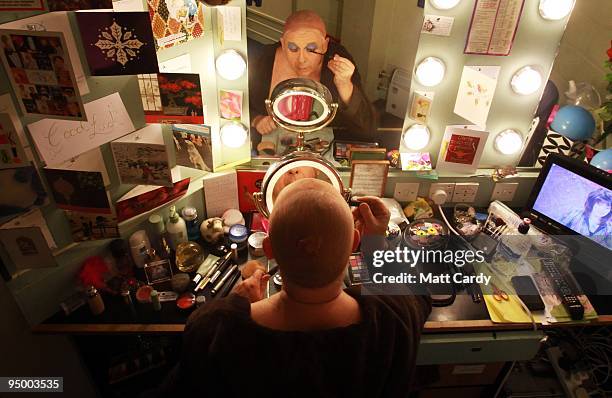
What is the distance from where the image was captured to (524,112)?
2.00 metres

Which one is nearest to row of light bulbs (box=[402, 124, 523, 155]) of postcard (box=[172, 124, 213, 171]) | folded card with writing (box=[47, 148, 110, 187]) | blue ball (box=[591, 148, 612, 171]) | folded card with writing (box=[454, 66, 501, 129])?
folded card with writing (box=[454, 66, 501, 129])

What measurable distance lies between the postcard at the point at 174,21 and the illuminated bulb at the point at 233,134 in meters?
0.41

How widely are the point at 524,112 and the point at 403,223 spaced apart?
0.75 m

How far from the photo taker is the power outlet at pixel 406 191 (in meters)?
2.14

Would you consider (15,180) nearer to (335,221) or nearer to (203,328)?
(203,328)

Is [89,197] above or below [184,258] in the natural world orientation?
above

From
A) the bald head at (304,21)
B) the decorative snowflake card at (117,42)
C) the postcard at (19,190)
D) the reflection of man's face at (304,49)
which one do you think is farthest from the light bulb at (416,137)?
the postcard at (19,190)

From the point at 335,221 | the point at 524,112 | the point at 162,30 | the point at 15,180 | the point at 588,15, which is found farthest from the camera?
the point at 588,15

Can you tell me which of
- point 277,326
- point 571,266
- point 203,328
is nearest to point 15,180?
point 203,328

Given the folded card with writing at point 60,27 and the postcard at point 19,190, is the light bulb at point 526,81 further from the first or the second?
the postcard at point 19,190

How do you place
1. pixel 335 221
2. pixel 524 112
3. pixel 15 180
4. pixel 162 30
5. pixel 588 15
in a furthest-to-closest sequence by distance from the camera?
pixel 588 15 < pixel 524 112 < pixel 162 30 < pixel 15 180 < pixel 335 221

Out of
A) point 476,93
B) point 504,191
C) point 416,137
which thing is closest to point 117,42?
point 416,137

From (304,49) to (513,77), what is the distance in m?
0.93

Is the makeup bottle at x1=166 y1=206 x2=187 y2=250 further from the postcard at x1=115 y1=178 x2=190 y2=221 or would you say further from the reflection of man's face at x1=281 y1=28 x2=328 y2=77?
the reflection of man's face at x1=281 y1=28 x2=328 y2=77
